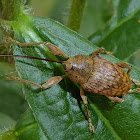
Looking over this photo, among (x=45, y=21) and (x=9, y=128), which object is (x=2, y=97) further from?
(x=45, y=21)

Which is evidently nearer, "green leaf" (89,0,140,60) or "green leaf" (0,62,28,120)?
"green leaf" (89,0,140,60)

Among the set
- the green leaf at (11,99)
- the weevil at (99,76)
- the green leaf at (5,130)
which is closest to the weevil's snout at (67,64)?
the weevil at (99,76)

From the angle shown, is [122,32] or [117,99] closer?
[117,99]

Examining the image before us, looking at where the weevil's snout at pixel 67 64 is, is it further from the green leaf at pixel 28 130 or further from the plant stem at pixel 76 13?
the green leaf at pixel 28 130

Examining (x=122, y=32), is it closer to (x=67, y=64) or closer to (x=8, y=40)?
(x=67, y=64)

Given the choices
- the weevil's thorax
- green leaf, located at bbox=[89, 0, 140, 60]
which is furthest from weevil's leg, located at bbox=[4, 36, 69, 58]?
green leaf, located at bbox=[89, 0, 140, 60]

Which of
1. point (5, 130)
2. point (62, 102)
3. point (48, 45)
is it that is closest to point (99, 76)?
point (62, 102)

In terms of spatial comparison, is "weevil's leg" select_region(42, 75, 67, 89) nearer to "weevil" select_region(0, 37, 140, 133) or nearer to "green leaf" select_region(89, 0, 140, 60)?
"weevil" select_region(0, 37, 140, 133)

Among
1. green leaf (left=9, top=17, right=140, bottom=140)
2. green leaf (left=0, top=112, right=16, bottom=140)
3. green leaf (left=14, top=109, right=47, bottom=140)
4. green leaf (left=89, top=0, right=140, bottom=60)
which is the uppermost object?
green leaf (left=89, top=0, right=140, bottom=60)
